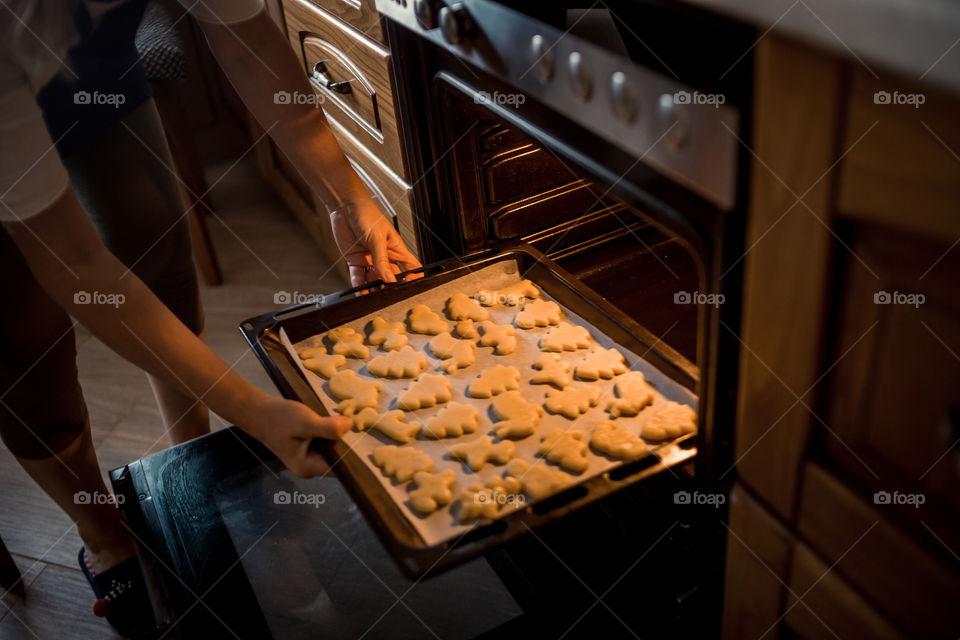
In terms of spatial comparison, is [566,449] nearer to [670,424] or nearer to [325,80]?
[670,424]

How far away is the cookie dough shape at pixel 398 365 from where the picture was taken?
108 centimetres

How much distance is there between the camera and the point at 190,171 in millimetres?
2381

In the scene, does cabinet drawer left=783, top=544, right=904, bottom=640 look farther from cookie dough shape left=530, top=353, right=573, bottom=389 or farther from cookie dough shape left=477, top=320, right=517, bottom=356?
cookie dough shape left=477, top=320, right=517, bottom=356

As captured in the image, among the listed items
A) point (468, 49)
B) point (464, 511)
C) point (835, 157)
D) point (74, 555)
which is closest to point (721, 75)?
point (835, 157)

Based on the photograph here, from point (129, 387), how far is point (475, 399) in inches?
54.0

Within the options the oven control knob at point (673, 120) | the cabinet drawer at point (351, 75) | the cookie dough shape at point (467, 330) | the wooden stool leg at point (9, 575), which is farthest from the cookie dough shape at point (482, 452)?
the wooden stool leg at point (9, 575)

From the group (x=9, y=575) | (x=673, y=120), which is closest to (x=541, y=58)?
(x=673, y=120)

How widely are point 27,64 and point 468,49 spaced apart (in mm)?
496

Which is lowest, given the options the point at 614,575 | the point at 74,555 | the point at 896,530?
the point at 74,555

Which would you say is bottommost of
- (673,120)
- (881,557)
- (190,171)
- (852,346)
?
(190,171)

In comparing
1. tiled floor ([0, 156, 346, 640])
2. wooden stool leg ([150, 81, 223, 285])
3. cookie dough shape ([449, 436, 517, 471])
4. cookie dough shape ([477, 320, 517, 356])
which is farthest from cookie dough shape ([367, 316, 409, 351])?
wooden stool leg ([150, 81, 223, 285])

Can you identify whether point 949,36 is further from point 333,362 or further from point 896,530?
point 333,362

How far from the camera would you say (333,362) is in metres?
1.08

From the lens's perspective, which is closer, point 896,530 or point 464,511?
point 896,530
